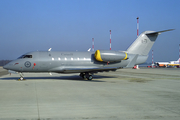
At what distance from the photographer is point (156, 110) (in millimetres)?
7547

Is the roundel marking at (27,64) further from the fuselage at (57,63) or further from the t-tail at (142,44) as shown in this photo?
the t-tail at (142,44)

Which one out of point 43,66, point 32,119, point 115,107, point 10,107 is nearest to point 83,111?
point 115,107

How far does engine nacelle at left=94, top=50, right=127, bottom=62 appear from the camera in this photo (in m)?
21.9

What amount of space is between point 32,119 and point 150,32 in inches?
824

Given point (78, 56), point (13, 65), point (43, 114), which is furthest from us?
point (78, 56)

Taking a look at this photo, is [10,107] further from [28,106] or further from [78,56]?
[78,56]

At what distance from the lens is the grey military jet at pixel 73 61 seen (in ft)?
68.5

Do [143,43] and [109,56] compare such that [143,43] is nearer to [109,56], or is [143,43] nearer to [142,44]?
[142,44]

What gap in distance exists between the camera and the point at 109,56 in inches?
872

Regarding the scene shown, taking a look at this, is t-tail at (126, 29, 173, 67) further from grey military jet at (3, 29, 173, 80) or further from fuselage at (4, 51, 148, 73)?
fuselage at (4, 51, 148, 73)

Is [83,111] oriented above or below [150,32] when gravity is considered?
below

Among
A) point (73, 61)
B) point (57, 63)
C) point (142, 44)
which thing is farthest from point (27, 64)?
point (142, 44)

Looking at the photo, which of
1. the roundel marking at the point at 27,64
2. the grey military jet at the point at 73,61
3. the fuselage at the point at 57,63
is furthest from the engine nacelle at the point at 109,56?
the roundel marking at the point at 27,64

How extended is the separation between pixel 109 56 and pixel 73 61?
428 cm
